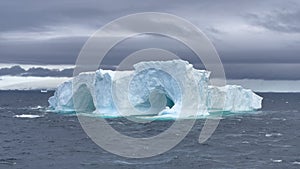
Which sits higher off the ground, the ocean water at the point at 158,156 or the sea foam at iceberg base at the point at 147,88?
the sea foam at iceberg base at the point at 147,88

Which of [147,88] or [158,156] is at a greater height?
[147,88]

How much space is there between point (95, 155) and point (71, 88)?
3020 cm

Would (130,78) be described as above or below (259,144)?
above

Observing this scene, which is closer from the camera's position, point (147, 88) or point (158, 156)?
point (158, 156)

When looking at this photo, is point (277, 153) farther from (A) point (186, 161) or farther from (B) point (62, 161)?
(B) point (62, 161)

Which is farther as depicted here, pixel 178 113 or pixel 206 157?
pixel 178 113

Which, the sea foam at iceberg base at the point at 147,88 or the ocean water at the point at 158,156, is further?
the sea foam at iceberg base at the point at 147,88

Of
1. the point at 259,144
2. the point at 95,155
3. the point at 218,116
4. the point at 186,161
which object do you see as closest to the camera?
the point at 186,161

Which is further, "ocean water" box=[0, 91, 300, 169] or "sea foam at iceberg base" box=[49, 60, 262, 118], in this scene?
"sea foam at iceberg base" box=[49, 60, 262, 118]

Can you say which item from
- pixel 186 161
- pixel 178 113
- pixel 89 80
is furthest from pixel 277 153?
pixel 89 80

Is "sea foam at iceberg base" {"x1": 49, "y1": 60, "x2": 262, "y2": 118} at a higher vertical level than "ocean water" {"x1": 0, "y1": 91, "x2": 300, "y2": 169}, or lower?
higher

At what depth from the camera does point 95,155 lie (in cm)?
3278

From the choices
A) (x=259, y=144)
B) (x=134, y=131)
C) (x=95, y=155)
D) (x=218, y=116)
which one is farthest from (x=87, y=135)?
(x=218, y=116)

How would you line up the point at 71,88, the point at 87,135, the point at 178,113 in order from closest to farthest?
1. the point at 87,135
2. the point at 178,113
3. the point at 71,88
